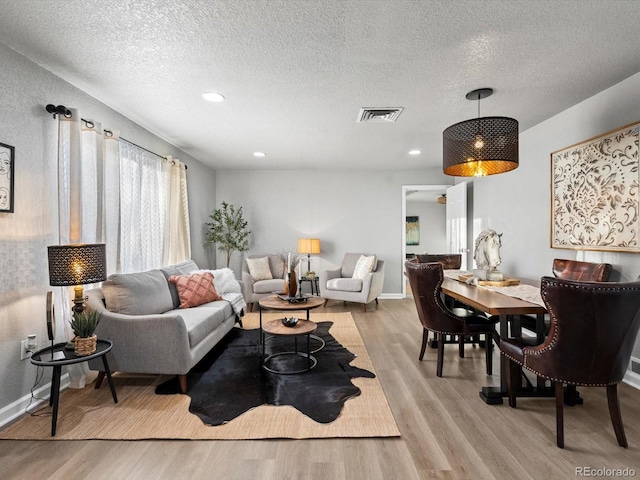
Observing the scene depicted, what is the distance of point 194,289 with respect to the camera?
3611 millimetres

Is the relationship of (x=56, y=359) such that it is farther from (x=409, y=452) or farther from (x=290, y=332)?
(x=409, y=452)

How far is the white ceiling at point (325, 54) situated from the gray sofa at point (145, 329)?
160cm

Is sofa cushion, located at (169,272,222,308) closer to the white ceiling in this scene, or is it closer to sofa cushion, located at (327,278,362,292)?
the white ceiling

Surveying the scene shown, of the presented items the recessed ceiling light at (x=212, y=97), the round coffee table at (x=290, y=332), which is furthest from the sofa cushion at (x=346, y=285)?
the recessed ceiling light at (x=212, y=97)

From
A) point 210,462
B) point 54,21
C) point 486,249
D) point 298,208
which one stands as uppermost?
point 54,21

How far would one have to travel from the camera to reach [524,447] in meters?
1.93

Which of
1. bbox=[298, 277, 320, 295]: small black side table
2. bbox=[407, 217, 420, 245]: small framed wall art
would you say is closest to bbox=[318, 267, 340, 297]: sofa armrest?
bbox=[298, 277, 320, 295]: small black side table

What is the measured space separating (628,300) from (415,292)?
151 centimetres

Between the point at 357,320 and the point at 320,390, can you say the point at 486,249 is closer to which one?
the point at 320,390

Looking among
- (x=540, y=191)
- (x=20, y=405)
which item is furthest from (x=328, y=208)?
(x=20, y=405)

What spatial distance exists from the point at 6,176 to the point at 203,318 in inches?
68.9

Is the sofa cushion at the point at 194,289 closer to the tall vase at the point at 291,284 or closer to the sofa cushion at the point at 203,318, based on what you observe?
the sofa cushion at the point at 203,318

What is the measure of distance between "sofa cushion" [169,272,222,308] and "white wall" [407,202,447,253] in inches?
300

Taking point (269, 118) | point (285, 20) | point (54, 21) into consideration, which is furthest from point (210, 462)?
point (269, 118)
